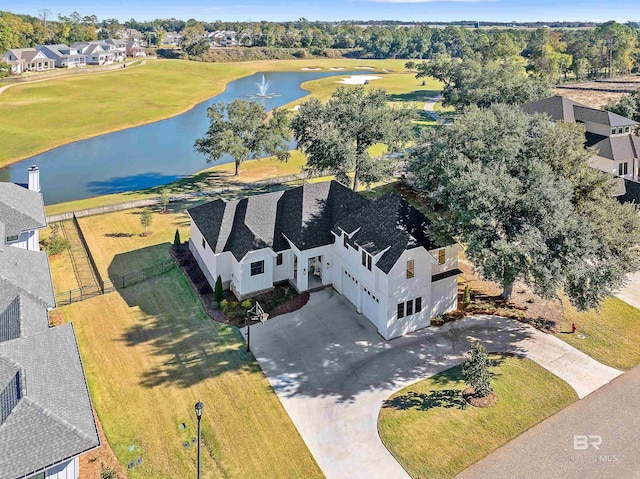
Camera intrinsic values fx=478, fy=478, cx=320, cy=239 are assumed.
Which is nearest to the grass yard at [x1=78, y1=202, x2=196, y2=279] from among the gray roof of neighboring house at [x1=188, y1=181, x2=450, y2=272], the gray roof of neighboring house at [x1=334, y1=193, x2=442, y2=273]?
the gray roof of neighboring house at [x1=188, y1=181, x2=450, y2=272]

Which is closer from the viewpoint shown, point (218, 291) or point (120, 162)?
point (218, 291)

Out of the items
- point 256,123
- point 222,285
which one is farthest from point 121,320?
point 256,123

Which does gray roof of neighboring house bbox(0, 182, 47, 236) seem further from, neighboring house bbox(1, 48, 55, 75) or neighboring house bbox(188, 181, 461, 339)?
neighboring house bbox(1, 48, 55, 75)

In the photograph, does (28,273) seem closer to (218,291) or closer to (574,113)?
(218,291)

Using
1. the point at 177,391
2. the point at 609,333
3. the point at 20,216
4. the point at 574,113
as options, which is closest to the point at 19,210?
the point at 20,216

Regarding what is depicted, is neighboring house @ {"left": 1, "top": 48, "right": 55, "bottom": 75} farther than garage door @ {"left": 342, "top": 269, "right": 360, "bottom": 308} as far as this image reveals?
Yes

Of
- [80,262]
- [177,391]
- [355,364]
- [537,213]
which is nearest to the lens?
[177,391]
